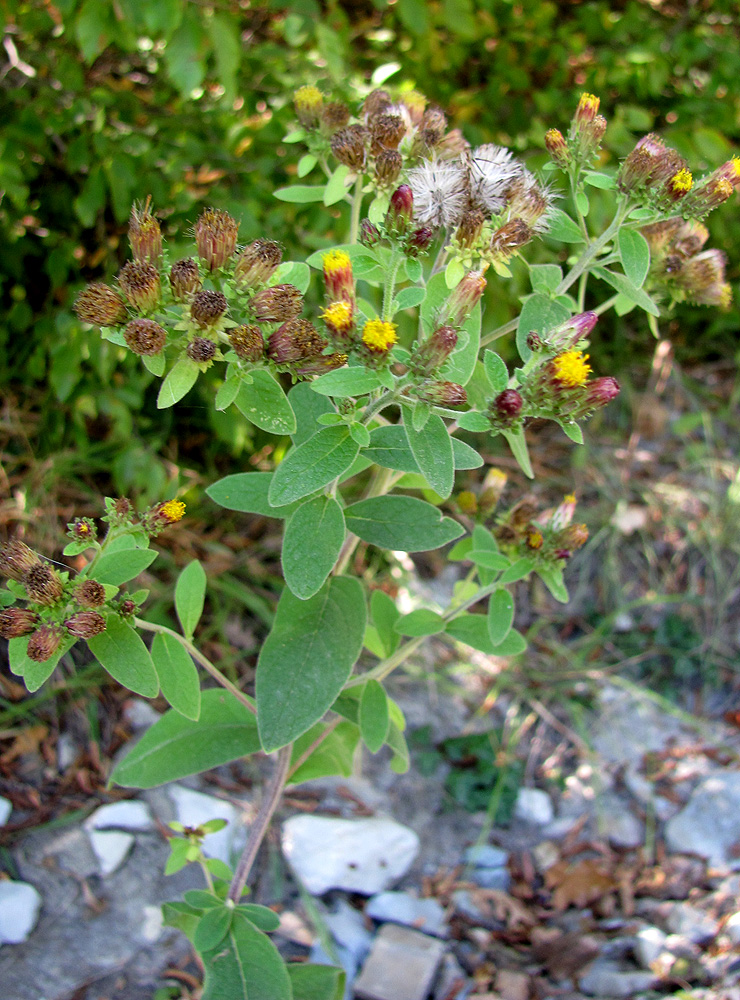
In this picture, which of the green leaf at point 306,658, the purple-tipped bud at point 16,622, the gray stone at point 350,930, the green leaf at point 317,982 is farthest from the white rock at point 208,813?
the purple-tipped bud at point 16,622

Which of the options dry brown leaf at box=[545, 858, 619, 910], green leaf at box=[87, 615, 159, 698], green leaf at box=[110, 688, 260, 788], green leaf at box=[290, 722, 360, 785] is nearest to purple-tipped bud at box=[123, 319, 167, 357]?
green leaf at box=[87, 615, 159, 698]

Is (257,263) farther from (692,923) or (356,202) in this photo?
(692,923)

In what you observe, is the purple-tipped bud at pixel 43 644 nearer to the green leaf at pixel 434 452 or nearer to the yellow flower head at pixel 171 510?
the yellow flower head at pixel 171 510

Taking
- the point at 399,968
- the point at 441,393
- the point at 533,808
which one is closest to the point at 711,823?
the point at 533,808

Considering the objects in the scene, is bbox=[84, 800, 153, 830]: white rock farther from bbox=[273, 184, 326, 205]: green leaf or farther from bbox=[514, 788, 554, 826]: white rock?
bbox=[273, 184, 326, 205]: green leaf

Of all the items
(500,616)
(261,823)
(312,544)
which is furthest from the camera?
(261,823)

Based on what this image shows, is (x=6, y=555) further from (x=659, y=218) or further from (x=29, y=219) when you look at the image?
(x=29, y=219)
